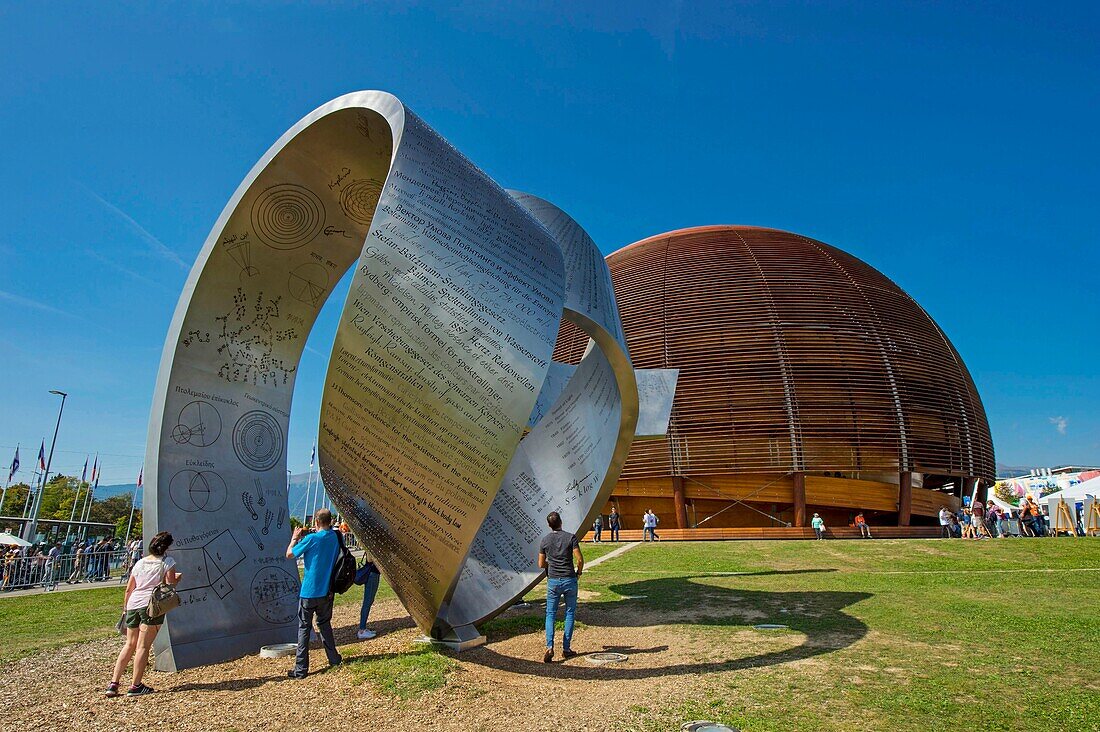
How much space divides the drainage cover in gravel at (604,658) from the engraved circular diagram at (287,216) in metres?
6.66

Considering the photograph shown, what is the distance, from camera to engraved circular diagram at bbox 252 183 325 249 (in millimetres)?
8508

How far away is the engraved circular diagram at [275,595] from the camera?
26.5 feet

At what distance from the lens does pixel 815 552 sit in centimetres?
1927

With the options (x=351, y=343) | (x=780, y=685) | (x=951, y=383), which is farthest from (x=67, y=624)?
(x=951, y=383)

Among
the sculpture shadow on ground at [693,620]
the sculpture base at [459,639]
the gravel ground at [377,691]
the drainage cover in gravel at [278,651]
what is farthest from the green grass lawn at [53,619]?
the sculpture shadow on ground at [693,620]

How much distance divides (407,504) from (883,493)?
30240 mm

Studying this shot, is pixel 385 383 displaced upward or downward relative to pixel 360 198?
downward

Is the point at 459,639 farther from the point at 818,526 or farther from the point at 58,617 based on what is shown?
the point at 818,526

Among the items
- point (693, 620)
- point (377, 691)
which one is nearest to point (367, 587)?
point (377, 691)

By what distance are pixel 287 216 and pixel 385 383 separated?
377 centimetres

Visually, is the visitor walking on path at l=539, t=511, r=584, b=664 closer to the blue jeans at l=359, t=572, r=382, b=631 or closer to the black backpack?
the black backpack

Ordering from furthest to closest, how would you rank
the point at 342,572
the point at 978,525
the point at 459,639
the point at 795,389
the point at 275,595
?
the point at 795,389 < the point at 978,525 < the point at 275,595 < the point at 459,639 < the point at 342,572

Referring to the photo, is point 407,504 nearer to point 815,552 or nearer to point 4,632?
point 4,632

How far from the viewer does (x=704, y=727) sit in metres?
4.70
